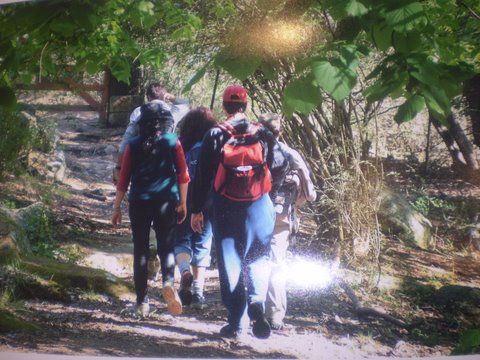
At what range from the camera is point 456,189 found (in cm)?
121

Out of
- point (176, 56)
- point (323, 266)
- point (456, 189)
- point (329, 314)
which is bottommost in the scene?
point (329, 314)

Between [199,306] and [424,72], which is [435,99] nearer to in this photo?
[424,72]

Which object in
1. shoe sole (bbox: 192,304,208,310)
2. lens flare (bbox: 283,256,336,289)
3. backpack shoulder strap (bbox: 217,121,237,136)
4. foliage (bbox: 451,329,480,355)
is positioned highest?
backpack shoulder strap (bbox: 217,121,237,136)

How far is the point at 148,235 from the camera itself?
1.28 m

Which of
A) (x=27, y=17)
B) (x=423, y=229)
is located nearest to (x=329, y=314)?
(x=423, y=229)

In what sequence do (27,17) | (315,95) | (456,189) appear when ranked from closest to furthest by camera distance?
(315,95) < (27,17) < (456,189)

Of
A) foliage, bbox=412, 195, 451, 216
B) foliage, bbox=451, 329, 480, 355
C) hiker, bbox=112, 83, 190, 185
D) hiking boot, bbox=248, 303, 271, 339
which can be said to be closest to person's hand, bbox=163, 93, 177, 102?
hiker, bbox=112, 83, 190, 185

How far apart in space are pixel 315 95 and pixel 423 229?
559 millimetres

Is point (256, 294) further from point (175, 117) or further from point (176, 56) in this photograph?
point (176, 56)

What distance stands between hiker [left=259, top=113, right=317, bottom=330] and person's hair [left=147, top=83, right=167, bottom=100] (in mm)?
261

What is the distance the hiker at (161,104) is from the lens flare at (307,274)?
1.53 ft

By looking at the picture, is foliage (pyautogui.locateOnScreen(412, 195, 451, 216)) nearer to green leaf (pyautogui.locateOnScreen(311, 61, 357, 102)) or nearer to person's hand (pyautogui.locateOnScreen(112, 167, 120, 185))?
green leaf (pyautogui.locateOnScreen(311, 61, 357, 102))

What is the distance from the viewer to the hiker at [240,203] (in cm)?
119

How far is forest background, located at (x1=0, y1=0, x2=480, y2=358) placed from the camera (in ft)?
3.22
